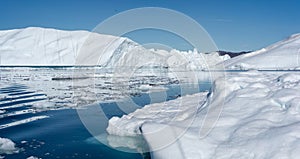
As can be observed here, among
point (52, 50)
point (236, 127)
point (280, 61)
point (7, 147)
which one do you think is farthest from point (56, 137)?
point (52, 50)

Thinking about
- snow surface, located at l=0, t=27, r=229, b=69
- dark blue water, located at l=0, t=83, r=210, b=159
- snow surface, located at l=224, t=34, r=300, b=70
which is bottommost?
dark blue water, located at l=0, t=83, r=210, b=159

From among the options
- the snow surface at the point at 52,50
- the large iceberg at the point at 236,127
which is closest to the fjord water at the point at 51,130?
the large iceberg at the point at 236,127

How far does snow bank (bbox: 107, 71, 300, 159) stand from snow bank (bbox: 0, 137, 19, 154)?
96.3 inches

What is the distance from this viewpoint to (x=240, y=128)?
4980 mm

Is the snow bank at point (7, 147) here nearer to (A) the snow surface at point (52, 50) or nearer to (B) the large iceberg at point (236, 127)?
(B) the large iceberg at point (236, 127)

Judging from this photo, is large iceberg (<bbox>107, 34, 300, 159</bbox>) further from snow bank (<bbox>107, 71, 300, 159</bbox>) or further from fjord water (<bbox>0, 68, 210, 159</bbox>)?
fjord water (<bbox>0, 68, 210, 159</bbox>)

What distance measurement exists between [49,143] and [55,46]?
64558 millimetres

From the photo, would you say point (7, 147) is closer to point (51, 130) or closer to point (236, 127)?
point (51, 130)

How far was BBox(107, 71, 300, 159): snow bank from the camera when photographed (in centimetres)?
430

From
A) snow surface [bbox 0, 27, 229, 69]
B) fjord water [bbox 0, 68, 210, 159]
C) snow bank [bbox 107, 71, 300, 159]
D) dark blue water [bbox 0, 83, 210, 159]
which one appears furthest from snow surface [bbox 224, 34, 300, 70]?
snow surface [bbox 0, 27, 229, 69]

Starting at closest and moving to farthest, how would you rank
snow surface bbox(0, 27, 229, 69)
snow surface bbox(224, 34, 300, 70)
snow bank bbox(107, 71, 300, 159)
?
snow bank bbox(107, 71, 300, 159)
snow surface bbox(224, 34, 300, 70)
snow surface bbox(0, 27, 229, 69)

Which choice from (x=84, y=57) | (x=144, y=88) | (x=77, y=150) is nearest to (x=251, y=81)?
(x=77, y=150)

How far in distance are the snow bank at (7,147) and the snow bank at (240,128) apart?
2.45 meters

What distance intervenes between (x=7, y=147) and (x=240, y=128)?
5.01 metres
